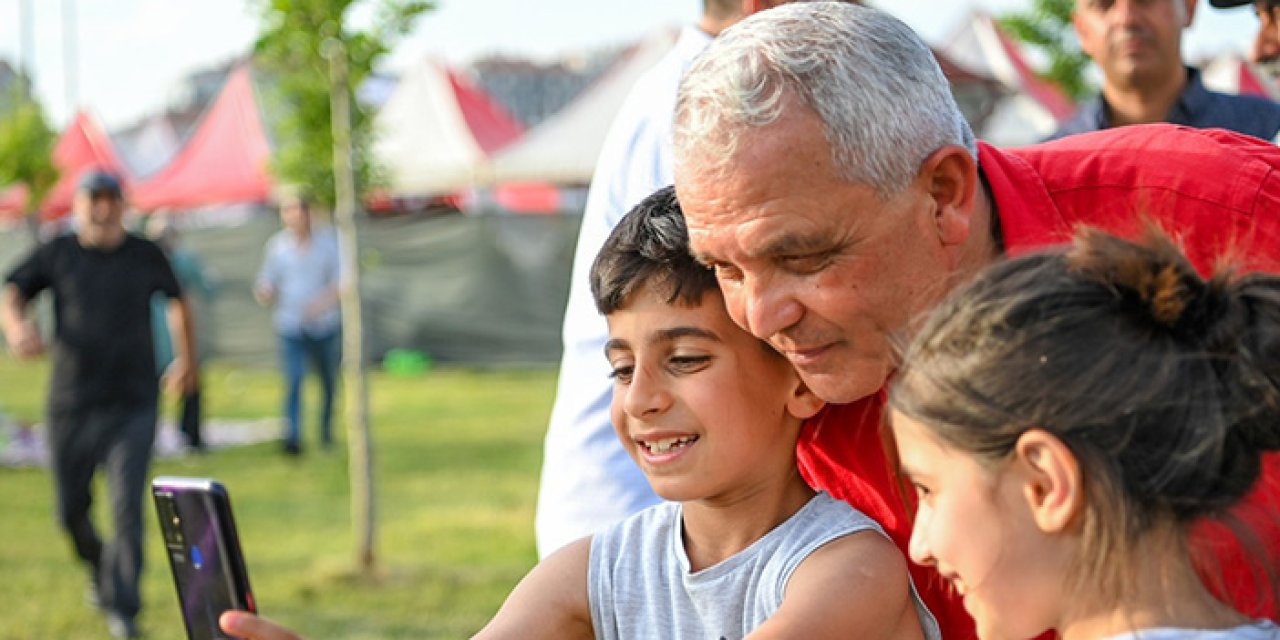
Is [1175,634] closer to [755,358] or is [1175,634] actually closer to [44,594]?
[755,358]

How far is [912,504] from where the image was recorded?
7.07 feet

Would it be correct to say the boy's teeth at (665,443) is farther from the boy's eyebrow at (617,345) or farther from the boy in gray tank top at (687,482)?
the boy's eyebrow at (617,345)

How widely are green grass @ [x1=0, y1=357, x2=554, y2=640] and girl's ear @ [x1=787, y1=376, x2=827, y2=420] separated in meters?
5.21

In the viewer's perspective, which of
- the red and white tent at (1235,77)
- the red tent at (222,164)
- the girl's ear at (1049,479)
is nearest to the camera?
the girl's ear at (1049,479)

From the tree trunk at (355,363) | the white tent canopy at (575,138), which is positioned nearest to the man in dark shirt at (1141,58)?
the tree trunk at (355,363)

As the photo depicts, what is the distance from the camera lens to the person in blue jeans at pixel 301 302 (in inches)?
518

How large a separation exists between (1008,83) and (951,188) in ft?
68.5

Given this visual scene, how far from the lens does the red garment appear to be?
2154 millimetres

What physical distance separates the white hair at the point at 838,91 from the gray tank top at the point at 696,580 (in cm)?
44

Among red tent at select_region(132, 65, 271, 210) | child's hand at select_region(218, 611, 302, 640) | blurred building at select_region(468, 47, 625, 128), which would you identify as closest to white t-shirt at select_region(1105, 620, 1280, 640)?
child's hand at select_region(218, 611, 302, 640)

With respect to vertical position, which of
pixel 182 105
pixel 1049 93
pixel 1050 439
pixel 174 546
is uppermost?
pixel 1050 439

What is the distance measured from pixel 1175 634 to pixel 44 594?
767 centimetres

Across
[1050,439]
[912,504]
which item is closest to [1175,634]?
[1050,439]

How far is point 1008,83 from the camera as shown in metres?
22.4
